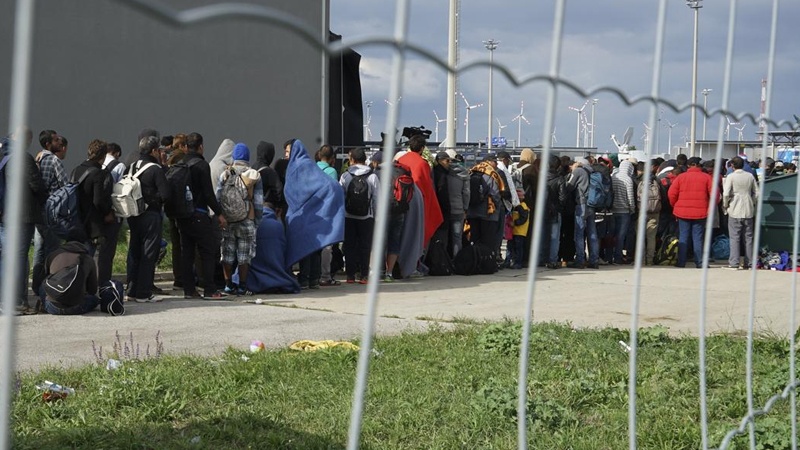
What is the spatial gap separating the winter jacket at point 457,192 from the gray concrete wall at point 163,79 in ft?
14.8

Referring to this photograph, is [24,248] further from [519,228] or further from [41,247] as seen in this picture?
[519,228]

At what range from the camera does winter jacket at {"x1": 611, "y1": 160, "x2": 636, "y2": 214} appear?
17.4 metres

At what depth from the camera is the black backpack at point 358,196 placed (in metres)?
13.5

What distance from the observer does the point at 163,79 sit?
68.1ft

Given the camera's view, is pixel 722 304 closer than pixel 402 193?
Yes

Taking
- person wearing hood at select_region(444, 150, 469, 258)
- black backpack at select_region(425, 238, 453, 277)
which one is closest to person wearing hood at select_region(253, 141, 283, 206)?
black backpack at select_region(425, 238, 453, 277)

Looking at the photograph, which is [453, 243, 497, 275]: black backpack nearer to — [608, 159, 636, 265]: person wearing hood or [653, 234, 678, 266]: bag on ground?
[608, 159, 636, 265]: person wearing hood

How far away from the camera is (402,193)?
13.9 metres

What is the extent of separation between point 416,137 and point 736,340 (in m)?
6.86

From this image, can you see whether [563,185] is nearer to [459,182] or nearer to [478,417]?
[459,182]

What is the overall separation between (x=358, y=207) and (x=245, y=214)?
1918 mm

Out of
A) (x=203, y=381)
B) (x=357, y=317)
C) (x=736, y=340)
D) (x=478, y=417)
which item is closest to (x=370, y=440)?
(x=478, y=417)

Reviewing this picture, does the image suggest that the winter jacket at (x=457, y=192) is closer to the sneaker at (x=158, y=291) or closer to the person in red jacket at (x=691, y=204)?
the person in red jacket at (x=691, y=204)

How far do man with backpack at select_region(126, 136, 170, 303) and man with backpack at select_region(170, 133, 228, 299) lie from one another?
0.27m
